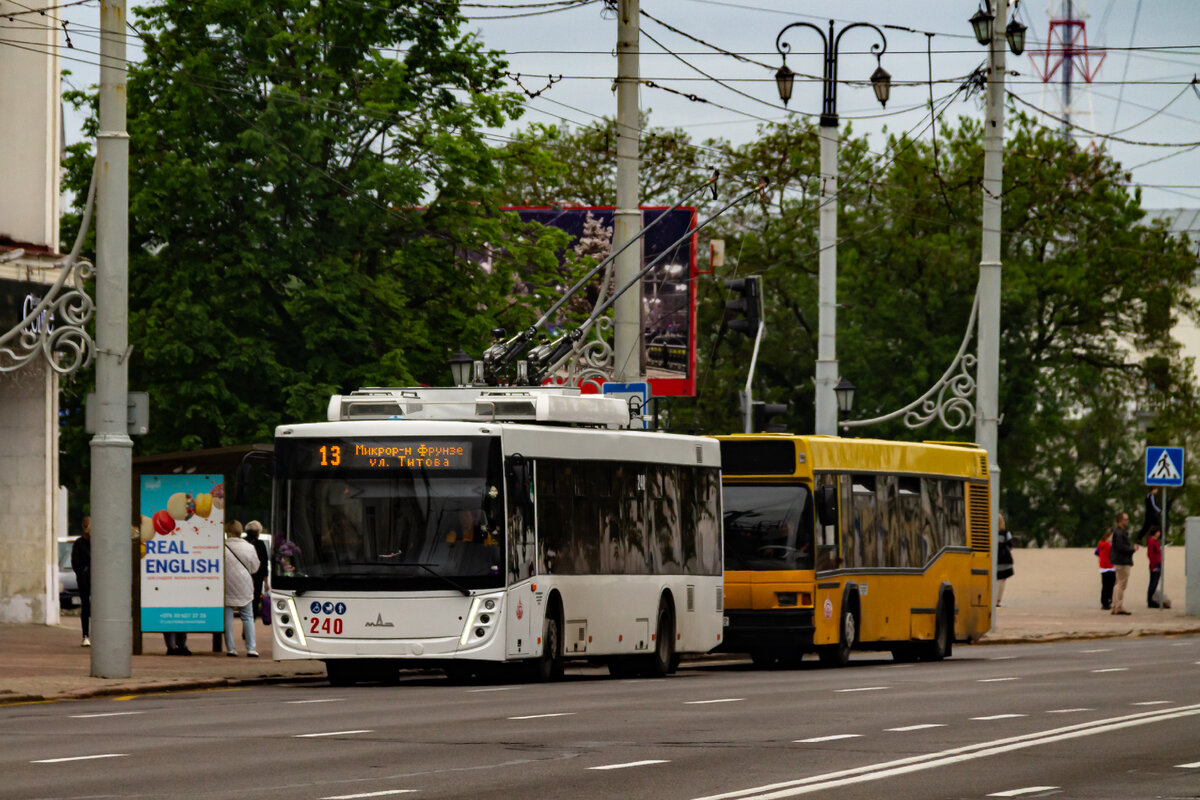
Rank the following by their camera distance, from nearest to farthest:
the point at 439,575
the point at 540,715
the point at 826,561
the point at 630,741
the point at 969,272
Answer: the point at 630,741 → the point at 540,715 → the point at 439,575 → the point at 826,561 → the point at 969,272

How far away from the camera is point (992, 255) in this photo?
3697cm

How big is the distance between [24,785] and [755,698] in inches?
358

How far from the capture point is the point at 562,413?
24125mm

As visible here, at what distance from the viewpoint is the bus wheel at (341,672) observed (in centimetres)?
2312

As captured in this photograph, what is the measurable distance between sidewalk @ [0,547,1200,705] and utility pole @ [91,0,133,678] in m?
0.59

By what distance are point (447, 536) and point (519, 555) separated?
768mm

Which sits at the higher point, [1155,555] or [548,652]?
[548,652]

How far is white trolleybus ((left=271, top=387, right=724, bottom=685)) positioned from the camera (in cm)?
2206

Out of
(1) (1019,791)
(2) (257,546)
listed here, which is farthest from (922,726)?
(2) (257,546)

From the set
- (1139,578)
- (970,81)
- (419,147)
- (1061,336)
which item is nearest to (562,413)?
(970,81)

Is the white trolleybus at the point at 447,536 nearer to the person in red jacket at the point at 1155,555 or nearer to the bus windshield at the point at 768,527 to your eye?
the bus windshield at the point at 768,527

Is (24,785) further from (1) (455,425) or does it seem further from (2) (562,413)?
(2) (562,413)

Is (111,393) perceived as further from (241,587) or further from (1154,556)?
(1154,556)

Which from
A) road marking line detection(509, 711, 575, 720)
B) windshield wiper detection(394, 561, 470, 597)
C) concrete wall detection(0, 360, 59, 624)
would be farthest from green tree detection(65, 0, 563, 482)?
road marking line detection(509, 711, 575, 720)
